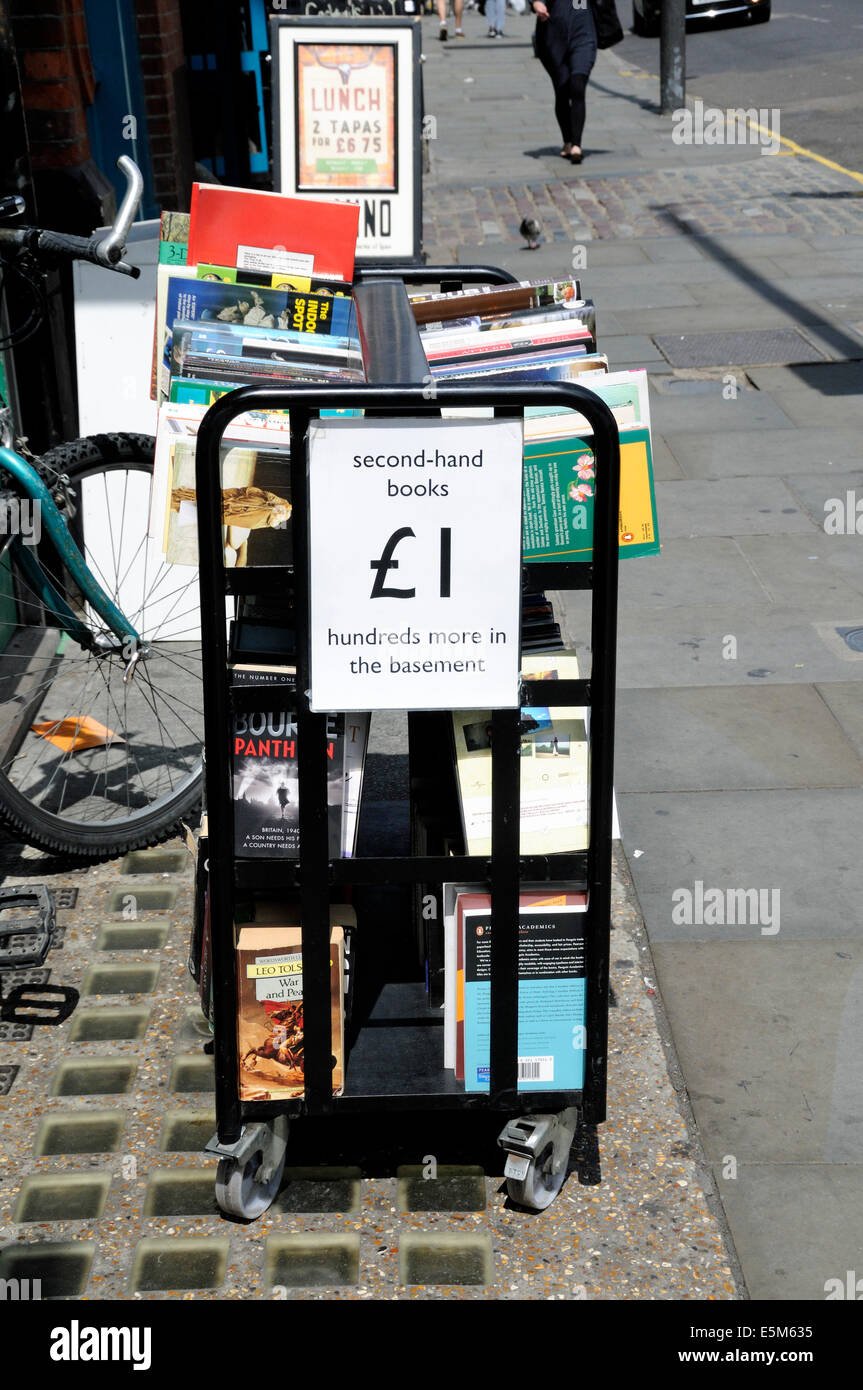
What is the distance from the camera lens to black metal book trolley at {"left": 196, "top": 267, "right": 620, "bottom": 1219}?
261cm

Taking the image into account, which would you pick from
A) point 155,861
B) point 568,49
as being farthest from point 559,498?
point 568,49

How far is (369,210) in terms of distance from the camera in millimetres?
5715

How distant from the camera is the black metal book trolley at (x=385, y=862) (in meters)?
2.61

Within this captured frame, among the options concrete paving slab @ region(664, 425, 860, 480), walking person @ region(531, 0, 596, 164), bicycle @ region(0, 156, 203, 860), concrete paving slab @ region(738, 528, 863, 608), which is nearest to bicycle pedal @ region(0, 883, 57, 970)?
bicycle @ region(0, 156, 203, 860)

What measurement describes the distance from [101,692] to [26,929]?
1.44m

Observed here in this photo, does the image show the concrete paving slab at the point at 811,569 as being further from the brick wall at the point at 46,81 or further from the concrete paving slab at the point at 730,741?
the brick wall at the point at 46,81

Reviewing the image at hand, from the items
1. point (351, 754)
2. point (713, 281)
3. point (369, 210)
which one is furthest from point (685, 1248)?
point (713, 281)

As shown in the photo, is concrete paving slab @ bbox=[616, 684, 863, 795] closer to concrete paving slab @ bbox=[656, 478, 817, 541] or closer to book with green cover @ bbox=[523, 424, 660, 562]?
concrete paving slab @ bbox=[656, 478, 817, 541]

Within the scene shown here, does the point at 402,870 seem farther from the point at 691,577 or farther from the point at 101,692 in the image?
the point at 691,577

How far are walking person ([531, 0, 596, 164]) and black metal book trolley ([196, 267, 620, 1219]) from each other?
526 inches

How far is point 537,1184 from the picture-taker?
3041mm

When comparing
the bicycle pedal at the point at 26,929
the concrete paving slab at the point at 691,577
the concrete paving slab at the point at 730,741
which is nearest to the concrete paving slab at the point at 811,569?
the concrete paving slab at the point at 691,577

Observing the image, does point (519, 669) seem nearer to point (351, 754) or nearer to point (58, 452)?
point (351, 754)

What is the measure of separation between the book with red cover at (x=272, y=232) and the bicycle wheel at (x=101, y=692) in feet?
3.85
